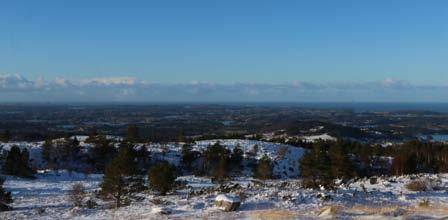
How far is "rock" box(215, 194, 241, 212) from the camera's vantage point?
19.1m

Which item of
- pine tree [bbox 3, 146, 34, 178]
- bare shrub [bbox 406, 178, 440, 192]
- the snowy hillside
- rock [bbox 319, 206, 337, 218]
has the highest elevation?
rock [bbox 319, 206, 337, 218]

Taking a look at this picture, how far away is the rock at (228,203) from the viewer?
1906cm

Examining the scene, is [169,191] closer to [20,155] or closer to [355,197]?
[355,197]

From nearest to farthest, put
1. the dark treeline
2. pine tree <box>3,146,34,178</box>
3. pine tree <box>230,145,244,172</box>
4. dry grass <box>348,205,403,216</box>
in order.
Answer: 1. dry grass <box>348,205,403,216</box>
2. the dark treeline
3. pine tree <box>3,146,34,178</box>
4. pine tree <box>230,145,244,172</box>

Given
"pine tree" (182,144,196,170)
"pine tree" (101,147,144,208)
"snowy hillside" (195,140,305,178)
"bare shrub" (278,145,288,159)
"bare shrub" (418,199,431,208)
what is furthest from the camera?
"bare shrub" (278,145,288,159)

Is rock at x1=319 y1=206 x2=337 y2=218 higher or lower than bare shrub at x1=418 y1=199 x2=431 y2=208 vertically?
higher

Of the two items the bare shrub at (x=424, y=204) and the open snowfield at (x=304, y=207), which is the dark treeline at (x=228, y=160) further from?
the bare shrub at (x=424, y=204)

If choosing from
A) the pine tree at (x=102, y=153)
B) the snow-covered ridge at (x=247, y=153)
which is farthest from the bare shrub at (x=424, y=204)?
the pine tree at (x=102, y=153)

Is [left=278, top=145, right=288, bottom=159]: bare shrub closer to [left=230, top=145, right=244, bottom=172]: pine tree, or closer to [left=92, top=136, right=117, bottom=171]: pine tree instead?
[left=230, top=145, right=244, bottom=172]: pine tree

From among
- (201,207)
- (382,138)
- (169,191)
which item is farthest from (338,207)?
(382,138)

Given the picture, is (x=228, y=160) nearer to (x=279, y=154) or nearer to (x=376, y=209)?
(x=279, y=154)

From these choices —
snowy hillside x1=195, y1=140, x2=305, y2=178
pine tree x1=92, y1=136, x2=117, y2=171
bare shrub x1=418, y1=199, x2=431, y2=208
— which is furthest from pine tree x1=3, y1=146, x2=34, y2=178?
bare shrub x1=418, y1=199, x2=431, y2=208

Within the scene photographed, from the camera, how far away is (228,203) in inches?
754

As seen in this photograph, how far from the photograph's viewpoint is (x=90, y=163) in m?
75.5
